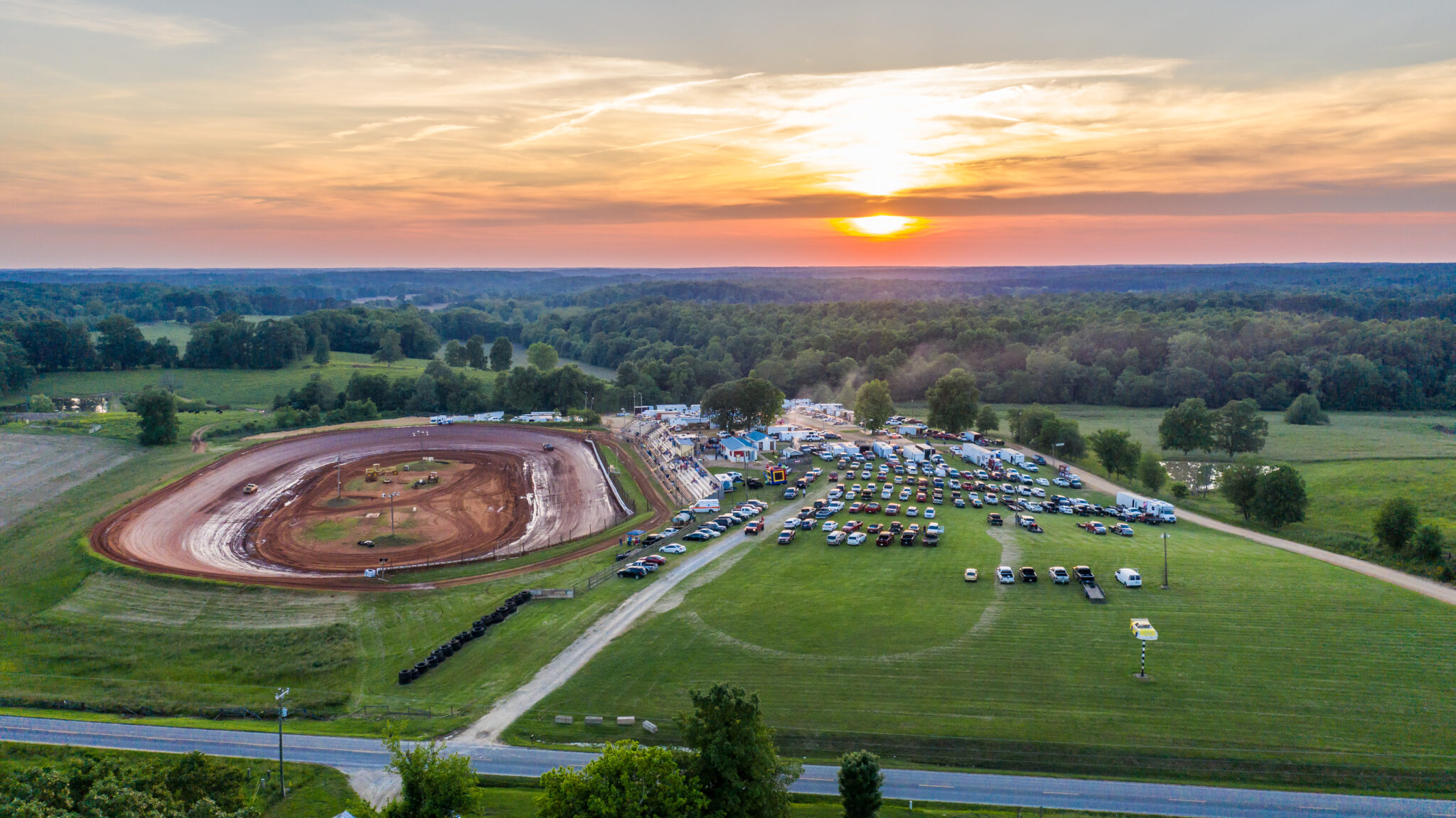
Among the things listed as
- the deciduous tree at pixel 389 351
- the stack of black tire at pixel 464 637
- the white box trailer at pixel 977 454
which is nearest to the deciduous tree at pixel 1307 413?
the white box trailer at pixel 977 454

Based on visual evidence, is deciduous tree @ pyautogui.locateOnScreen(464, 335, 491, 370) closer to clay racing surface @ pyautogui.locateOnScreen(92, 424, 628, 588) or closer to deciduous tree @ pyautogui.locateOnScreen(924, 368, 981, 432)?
clay racing surface @ pyautogui.locateOnScreen(92, 424, 628, 588)

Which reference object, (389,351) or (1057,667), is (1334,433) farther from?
(389,351)

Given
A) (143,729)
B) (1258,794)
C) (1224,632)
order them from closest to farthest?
(1258,794)
(143,729)
(1224,632)

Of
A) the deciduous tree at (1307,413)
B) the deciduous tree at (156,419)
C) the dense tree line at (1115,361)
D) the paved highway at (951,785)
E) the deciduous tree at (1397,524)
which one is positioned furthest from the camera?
the dense tree line at (1115,361)

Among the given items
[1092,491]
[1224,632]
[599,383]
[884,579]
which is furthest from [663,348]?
[1224,632]

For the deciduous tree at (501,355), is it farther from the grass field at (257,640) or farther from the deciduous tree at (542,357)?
the grass field at (257,640)

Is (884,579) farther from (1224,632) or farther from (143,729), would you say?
(143,729)
